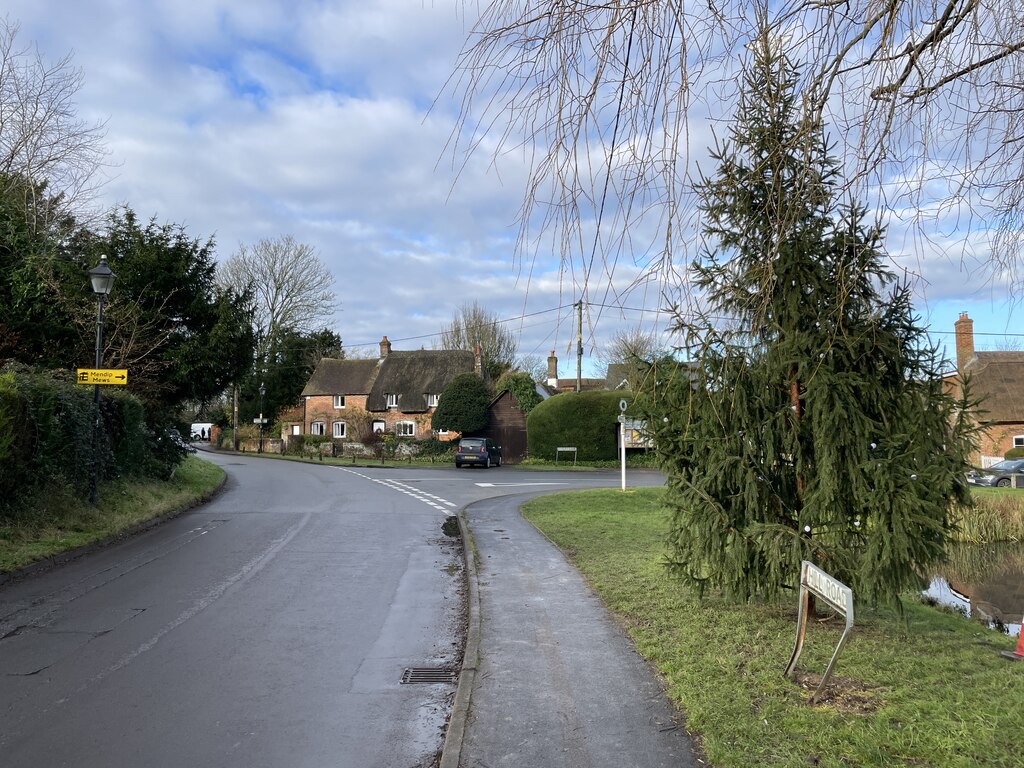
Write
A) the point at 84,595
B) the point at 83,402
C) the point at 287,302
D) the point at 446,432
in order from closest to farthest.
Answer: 1. the point at 84,595
2. the point at 83,402
3. the point at 446,432
4. the point at 287,302

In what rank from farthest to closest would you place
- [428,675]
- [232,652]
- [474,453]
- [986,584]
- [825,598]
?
[474,453], [986,584], [232,652], [428,675], [825,598]

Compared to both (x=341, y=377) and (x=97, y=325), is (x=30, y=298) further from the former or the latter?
(x=341, y=377)

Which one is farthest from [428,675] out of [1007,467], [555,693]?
[1007,467]

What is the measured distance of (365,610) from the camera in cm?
834

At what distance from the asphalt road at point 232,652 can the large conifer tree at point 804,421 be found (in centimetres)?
289

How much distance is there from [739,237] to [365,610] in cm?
548

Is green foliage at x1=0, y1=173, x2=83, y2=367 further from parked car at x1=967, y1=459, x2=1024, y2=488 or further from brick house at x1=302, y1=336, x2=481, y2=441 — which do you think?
brick house at x1=302, y1=336, x2=481, y2=441

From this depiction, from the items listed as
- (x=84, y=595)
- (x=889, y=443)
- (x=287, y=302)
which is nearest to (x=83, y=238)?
(x=84, y=595)

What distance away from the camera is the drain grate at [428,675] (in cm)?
593

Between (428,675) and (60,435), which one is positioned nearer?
(428,675)

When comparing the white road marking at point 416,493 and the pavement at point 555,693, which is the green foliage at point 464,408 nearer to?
the white road marking at point 416,493

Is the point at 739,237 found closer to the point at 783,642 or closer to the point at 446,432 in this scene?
the point at 783,642

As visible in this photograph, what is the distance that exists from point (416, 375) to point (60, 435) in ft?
161

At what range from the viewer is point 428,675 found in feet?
19.9
